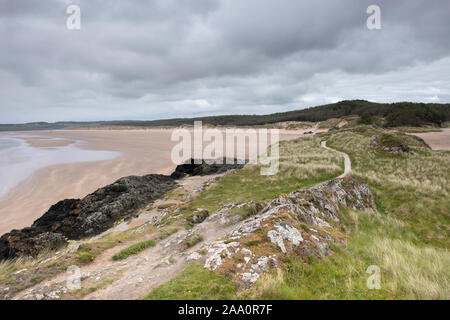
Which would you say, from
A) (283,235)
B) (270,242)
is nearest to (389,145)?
(283,235)

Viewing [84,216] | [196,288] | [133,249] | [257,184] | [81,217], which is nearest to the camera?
[196,288]

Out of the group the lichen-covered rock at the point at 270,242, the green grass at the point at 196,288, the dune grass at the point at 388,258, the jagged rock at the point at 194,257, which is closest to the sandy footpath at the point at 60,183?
the jagged rock at the point at 194,257

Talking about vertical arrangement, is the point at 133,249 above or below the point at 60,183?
above

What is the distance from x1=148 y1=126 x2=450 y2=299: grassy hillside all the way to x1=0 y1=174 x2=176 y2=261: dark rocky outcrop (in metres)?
7.09

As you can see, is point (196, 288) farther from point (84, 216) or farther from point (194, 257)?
point (84, 216)

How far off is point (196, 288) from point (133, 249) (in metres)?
5.05

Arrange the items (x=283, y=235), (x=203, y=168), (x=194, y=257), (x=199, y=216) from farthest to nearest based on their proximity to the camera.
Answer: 1. (x=203, y=168)
2. (x=199, y=216)
3. (x=283, y=235)
4. (x=194, y=257)

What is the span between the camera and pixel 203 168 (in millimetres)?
30547

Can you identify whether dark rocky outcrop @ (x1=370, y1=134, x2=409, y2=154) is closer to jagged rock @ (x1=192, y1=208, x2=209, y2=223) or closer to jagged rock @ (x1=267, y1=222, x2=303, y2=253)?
jagged rock @ (x1=192, y1=208, x2=209, y2=223)

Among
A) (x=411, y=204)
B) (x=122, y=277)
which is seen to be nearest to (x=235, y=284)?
(x=122, y=277)

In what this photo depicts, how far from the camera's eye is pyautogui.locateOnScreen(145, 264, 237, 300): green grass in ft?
14.5

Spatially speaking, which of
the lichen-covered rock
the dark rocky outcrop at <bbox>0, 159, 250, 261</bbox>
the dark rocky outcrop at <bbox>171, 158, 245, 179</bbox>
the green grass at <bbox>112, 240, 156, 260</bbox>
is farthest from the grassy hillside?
the dark rocky outcrop at <bbox>171, 158, 245, 179</bbox>
